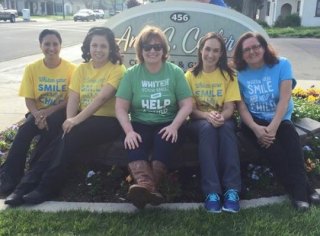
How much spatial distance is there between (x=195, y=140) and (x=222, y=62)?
2.47ft

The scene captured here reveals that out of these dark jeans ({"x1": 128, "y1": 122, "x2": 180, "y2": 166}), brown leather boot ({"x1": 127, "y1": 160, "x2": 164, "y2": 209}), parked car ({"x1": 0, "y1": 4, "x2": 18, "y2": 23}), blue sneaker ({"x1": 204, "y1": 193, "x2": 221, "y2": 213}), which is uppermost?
dark jeans ({"x1": 128, "y1": 122, "x2": 180, "y2": 166})

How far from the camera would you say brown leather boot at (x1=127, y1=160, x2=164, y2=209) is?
317cm

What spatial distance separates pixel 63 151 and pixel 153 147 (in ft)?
2.43

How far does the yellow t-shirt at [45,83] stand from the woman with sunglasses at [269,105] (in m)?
1.65

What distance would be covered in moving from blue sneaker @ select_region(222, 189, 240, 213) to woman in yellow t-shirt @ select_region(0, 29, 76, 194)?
172 cm

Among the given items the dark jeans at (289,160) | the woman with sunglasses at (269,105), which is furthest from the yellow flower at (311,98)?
the dark jeans at (289,160)

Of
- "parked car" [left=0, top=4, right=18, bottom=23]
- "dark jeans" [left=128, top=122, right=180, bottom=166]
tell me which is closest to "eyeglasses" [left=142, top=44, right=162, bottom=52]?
"dark jeans" [left=128, top=122, right=180, bottom=166]

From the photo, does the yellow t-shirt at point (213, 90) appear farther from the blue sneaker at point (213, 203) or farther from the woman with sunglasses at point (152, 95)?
the blue sneaker at point (213, 203)

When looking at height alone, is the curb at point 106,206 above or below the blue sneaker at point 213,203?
below

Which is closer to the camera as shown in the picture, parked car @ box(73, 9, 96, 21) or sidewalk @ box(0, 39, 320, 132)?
sidewalk @ box(0, 39, 320, 132)

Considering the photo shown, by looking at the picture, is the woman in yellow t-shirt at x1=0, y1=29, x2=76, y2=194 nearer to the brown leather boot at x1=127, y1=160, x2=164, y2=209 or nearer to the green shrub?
the brown leather boot at x1=127, y1=160, x2=164, y2=209

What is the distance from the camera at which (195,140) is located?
12.7ft

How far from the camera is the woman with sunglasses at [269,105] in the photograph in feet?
12.2

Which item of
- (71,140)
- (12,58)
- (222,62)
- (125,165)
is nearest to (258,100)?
(222,62)
